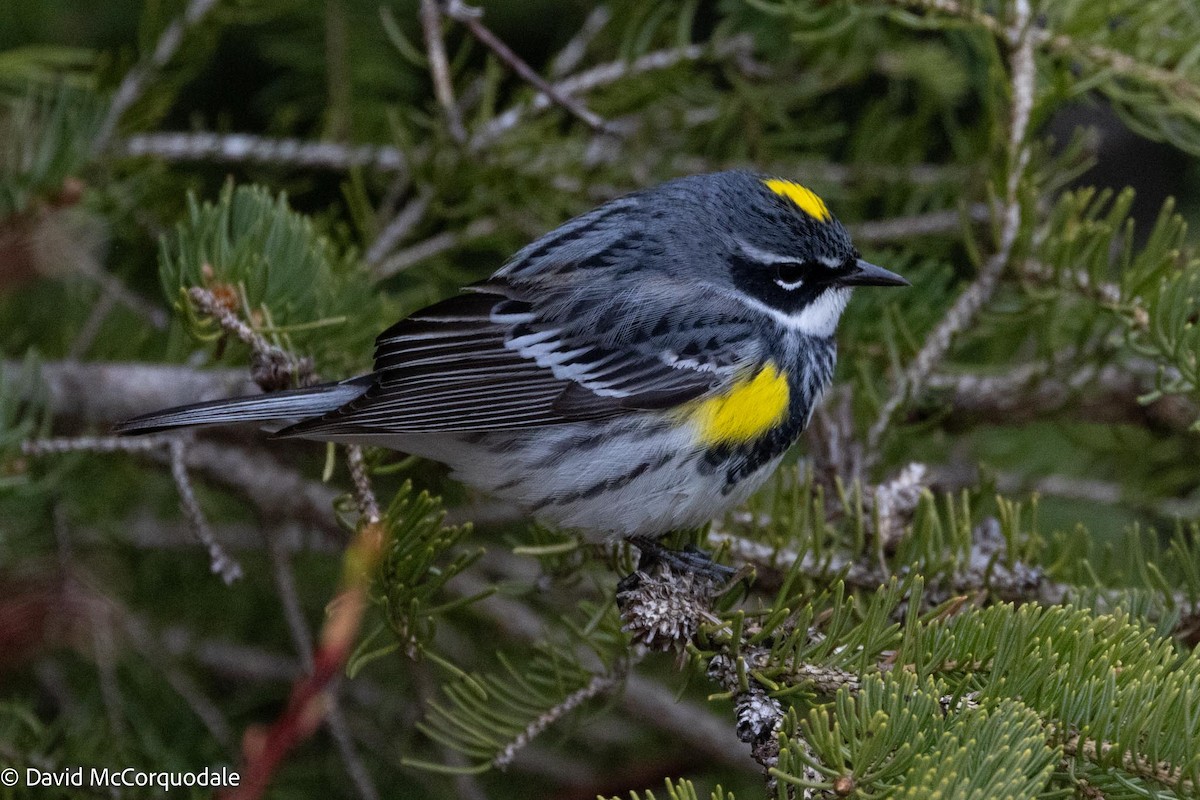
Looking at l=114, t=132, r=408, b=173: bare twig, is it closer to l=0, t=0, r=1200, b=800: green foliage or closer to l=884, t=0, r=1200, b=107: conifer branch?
l=0, t=0, r=1200, b=800: green foliage

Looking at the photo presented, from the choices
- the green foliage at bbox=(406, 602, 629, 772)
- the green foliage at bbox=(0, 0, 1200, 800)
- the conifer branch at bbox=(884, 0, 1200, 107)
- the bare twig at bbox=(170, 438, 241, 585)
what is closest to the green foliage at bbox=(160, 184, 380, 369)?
the green foliage at bbox=(0, 0, 1200, 800)

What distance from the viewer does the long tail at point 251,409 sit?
2.28m

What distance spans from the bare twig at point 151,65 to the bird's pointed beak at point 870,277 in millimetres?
1811

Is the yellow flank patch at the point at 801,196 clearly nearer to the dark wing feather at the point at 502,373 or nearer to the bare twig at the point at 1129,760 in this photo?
the dark wing feather at the point at 502,373

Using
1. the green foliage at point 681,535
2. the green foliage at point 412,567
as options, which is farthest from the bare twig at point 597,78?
the green foliage at point 412,567

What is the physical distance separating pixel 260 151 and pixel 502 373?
101cm

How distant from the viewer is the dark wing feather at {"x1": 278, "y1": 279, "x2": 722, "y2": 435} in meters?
2.58

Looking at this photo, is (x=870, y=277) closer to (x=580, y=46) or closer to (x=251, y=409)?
(x=580, y=46)

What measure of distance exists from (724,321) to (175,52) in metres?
1.65

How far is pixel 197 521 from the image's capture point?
2.35 meters

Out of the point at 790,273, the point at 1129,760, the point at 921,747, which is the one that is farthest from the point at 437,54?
the point at 1129,760

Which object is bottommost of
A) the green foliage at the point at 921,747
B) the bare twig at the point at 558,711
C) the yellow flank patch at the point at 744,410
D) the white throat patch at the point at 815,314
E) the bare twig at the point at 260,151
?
the bare twig at the point at 558,711

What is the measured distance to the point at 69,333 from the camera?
310 centimetres

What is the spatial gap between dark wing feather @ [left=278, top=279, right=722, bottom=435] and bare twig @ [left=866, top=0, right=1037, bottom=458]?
0.44 meters
